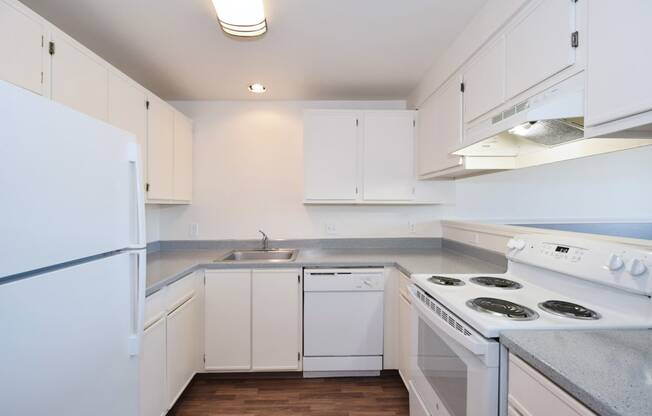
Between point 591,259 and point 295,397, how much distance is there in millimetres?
1905

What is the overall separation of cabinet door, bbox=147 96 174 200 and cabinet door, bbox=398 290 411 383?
1.89 meters

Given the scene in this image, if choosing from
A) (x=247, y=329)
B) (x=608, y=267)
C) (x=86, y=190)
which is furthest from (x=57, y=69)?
(x=608, y=267)

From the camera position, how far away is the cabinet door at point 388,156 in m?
2.49

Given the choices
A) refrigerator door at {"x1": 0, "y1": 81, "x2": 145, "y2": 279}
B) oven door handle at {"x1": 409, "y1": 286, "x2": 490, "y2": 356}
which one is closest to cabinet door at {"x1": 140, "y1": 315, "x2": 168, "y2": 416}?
refrigerator door at {"x1": 0, "y1": 81, "x2": 145, "y2": 279}

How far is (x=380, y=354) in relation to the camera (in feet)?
7.24

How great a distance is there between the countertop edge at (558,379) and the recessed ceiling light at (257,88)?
2.35 metres

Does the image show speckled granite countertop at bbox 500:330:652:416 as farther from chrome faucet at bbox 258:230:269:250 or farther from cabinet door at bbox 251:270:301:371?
chrome faucet at bbox 258:230:269:250

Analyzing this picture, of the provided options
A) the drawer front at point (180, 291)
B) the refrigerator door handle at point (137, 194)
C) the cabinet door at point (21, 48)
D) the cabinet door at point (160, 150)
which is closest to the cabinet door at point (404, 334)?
the drawer front at point (180, 291)

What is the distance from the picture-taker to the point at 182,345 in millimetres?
1953

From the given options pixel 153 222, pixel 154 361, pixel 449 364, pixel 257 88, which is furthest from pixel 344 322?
pixel 257 88

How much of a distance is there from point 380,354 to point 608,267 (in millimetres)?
1576

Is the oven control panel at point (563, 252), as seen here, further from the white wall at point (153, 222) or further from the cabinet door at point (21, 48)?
the white wall at point (153, 222)

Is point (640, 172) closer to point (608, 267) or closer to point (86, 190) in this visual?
point (608, 267)

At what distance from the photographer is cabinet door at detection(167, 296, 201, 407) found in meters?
1.81
